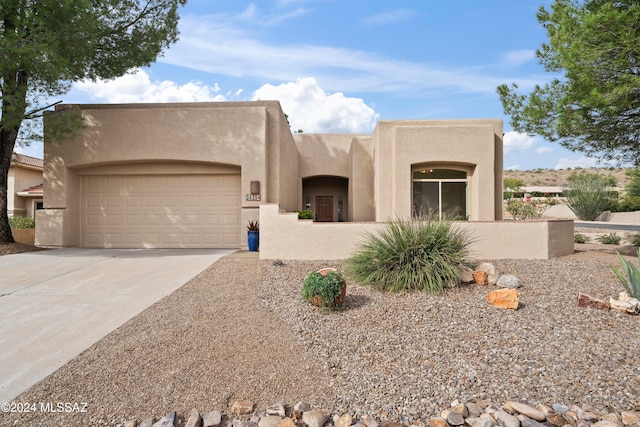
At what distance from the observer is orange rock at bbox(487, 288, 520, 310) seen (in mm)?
5090

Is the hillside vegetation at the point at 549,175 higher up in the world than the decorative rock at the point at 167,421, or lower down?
higher up

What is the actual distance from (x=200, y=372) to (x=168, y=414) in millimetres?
559

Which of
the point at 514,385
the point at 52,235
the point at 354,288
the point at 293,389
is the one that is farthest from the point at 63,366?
the point at 52,235

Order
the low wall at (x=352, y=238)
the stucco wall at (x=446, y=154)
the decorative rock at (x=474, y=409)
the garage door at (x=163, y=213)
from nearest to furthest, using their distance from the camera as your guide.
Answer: the decorative rock at (x=474, y=409) < the low wall at (x=352, y=238) < the garage door at (x=163, y=213) < the stucco wall at (x=446, y=154)

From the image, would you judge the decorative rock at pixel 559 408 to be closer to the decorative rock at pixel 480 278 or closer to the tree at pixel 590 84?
the decorative rock at pixel 480 278

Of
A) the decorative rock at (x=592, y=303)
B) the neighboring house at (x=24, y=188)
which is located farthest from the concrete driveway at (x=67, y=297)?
the neighboring house at (x=24, y=188)

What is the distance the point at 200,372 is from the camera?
12.0 feet

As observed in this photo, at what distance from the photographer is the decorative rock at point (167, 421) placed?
2973mm

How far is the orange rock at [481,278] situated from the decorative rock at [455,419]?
3.46 metres

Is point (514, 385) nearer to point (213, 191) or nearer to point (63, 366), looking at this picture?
point (63, 366)

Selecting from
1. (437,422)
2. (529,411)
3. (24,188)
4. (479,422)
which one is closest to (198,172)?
(437,422)

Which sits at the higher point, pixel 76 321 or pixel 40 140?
pixel 40 140

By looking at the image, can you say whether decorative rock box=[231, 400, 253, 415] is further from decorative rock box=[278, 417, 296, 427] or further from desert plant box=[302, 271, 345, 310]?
desert plant box=[302, 271, 345, 310]

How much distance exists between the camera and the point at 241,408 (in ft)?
10.4
